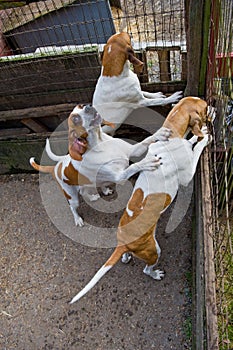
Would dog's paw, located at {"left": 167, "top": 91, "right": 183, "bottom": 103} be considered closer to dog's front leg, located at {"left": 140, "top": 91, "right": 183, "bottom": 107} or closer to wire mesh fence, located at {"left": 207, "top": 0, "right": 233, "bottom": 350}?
dog's front leg, located at {"left": 140, "top": 91, "right": 183, "bottom": 107}

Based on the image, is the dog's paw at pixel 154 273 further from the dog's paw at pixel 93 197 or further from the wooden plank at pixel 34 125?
the wooden plank at pixel 34 125

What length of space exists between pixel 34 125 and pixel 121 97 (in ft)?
4.36

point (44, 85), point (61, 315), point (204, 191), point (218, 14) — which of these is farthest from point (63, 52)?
point (61, 315)

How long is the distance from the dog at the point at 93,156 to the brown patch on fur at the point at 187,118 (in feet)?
0.28

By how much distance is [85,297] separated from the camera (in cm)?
396

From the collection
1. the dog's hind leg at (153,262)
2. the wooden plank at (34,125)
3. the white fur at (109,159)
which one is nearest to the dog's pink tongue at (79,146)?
the white fur at (109,159)

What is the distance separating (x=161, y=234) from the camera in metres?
4.18

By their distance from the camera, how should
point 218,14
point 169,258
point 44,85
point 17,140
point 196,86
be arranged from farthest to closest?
point 17,140, point 44,85, point 169,258, point 196,86, point 218,14

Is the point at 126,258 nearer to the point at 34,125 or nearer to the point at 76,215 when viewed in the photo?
the point at 76,215

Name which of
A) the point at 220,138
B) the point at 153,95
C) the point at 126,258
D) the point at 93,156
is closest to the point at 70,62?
the point at 153,95

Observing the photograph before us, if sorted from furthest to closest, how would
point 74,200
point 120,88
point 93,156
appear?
point 74,200 < point 120,88 < point 93,156

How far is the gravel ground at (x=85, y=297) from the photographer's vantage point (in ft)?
12.1

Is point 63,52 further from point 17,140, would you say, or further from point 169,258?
point 169,258

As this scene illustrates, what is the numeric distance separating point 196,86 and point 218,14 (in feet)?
2.54
